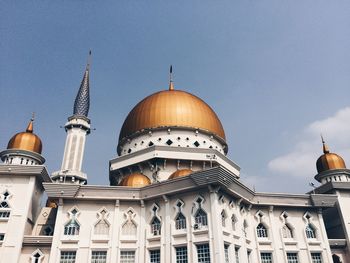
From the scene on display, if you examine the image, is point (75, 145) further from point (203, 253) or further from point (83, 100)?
point (203, 253)

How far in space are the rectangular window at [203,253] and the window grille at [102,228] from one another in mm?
6875

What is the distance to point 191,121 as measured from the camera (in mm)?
31125

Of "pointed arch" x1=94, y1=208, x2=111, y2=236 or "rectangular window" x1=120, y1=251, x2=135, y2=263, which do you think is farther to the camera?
"pointed arch" x1=94, y1=208, x2=111, y2=236

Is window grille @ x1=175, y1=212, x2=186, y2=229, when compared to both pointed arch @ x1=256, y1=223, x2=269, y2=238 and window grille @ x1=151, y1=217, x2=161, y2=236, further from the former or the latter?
pointed arch @ x1=256, y1=223, x2=269, y2=238

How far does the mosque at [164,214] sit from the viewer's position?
2128 centimetres

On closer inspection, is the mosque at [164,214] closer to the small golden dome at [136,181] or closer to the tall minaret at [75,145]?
the small golden dome at [136,181]

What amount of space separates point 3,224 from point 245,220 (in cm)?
1774

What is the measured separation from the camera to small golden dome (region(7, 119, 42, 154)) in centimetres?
2802

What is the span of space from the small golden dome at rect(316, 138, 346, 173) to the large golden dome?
35.3 feet

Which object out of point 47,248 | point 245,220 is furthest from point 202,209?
point 47,248

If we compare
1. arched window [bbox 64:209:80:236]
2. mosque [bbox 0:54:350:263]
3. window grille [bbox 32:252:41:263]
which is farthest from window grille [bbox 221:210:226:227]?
window grille [bbox 32:252:41:263]

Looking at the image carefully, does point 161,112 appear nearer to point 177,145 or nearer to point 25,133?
point 177,145

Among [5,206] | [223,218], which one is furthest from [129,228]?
[5,206]

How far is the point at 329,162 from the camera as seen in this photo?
32.9 meters
